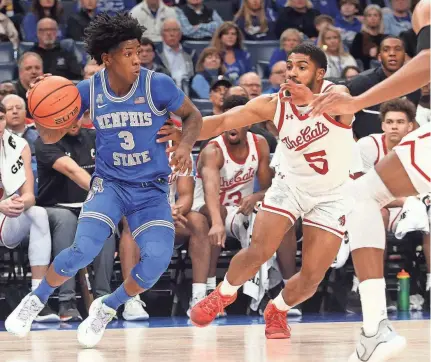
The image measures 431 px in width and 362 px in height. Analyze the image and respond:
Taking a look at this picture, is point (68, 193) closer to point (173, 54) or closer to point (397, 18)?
point (173, 54)

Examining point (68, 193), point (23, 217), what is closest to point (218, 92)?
point (68, 193)

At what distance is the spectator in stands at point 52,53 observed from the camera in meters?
9.66

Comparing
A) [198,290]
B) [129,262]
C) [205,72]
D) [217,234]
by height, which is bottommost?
[198,290]

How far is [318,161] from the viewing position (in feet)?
19.7

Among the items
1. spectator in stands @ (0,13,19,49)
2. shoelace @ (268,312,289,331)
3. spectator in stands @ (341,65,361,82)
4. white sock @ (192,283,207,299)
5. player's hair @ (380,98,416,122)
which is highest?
spectator in stands @ (0,13,19,49)

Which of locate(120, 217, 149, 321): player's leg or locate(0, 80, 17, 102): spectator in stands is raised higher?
locate(0, 80, 17, 102): spectator in stands

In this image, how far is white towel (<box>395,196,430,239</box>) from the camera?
769 cm

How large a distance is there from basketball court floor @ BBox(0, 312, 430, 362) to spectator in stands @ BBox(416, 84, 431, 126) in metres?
2.12

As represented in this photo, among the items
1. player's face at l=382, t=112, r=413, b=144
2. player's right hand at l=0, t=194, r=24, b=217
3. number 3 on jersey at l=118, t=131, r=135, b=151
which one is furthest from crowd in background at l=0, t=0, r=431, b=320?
number 3 on jersey at l=118, t=131, r=135, b=151

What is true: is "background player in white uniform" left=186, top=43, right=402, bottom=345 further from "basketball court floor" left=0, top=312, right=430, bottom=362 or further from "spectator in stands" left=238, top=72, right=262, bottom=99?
"spectator in stands" left=238, top=72, right=262, bottom=99

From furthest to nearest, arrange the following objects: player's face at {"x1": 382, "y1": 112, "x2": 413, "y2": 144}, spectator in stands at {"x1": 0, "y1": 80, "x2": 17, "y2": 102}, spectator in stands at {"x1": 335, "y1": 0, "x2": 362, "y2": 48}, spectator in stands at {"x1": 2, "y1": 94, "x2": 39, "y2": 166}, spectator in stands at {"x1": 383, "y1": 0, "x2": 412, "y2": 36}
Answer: spectator in stands at {"x1": 335, "y1": 0, "x2": 362, "y2": 48} < spectator in stands at {"x1": 383, "y1": 0, "x2": 412, "y2": 36} < spectator in stands at {"x1": 0, "y1": 80, "x2": 17, "y2": 102} < spectator in stands at {"x1": 2, "y1": 94, "x2": 39, "y2": 166} < player's face at {"x1": 382, "y1": 112, "x2": 413, "y2": 144}

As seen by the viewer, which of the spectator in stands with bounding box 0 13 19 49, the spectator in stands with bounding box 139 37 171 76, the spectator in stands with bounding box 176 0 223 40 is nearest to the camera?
the spectator in stands with bounding box 139 37 171 76

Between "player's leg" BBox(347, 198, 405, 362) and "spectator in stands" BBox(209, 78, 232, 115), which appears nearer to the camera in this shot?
"player's leg" BBox(347, 198, 405, 362)

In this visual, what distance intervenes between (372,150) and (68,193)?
2.54 meters
